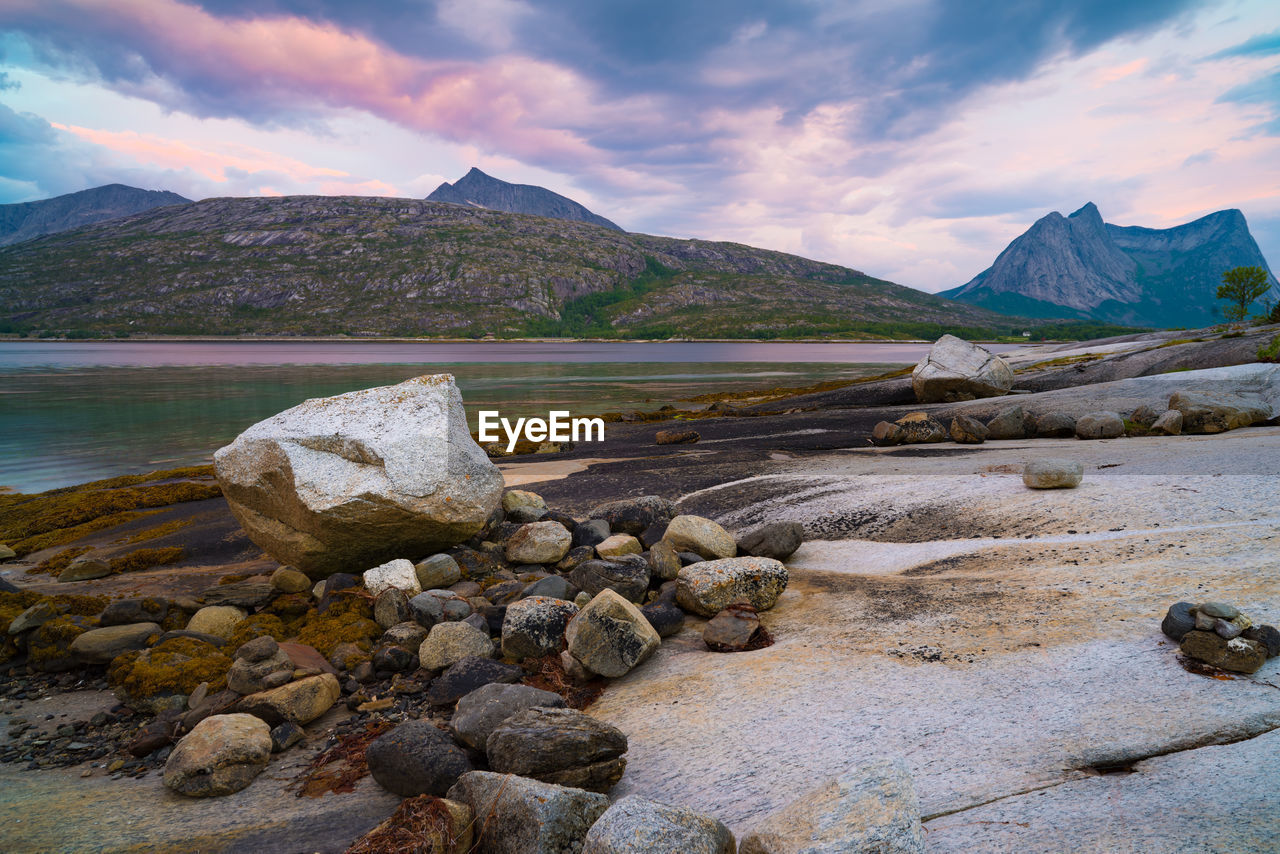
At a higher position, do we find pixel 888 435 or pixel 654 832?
pixel 888 435

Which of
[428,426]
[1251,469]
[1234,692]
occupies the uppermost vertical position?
[428,426]

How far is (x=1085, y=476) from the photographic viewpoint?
1216 cm

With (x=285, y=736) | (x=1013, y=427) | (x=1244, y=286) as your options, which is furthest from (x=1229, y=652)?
(x=1244, y=286)

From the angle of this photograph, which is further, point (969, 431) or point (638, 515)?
point (969, 431)

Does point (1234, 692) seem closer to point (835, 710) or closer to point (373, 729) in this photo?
point (835, 710)

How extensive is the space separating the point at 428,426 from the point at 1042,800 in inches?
395

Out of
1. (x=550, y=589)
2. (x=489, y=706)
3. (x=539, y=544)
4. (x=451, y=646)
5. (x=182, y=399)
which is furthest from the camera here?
(x=182, y=399)

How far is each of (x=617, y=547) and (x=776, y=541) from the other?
2.86 metres

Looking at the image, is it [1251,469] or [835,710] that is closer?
[835,710]

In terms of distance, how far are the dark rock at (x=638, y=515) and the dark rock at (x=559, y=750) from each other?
7.36 meters

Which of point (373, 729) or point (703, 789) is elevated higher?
point (703, 789)

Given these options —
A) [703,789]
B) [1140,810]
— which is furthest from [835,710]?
[1140,810]

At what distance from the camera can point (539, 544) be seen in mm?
11695

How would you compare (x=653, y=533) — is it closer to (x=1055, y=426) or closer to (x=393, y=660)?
(x=393, y=660)
